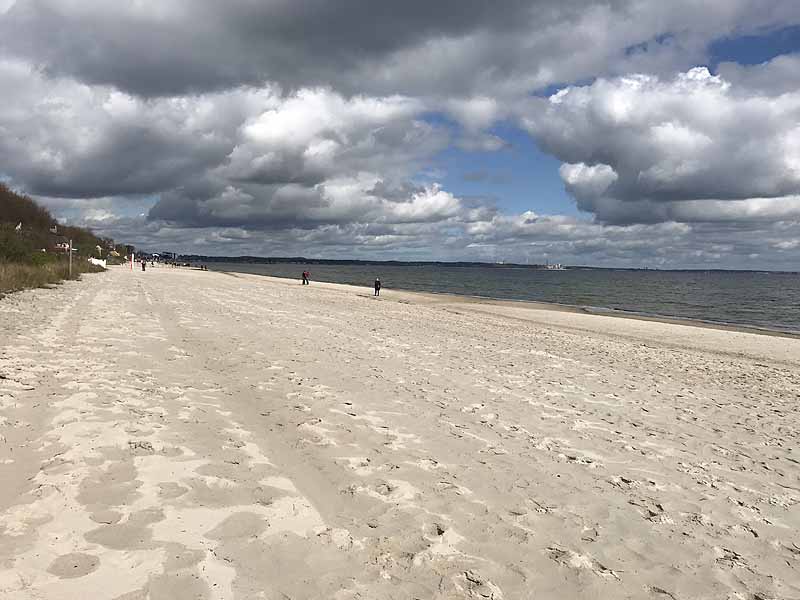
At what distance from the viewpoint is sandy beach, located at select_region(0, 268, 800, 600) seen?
3.53m

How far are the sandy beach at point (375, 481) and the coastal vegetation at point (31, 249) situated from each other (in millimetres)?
16150

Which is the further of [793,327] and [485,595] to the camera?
[793,327]

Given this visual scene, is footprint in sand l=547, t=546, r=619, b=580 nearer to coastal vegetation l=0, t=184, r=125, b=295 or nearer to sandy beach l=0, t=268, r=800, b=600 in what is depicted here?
sandy beach l=0, t=268, r=800, b=600

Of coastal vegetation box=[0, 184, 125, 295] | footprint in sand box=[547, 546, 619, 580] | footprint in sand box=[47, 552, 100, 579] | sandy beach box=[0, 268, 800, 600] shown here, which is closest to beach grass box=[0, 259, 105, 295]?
coastal vegetation box=[0, 184, 125, 295]

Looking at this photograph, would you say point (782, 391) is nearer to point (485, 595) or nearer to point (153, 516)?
point (485, 595)

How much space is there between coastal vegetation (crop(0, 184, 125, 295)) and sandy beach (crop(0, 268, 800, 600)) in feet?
53.0

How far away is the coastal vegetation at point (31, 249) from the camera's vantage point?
2455 cm

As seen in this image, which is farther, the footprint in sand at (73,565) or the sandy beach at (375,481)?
the sandy beach at (375,481)

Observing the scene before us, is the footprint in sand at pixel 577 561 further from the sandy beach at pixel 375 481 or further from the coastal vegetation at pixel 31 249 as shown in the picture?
the coastal vegetation at pixel 31 249

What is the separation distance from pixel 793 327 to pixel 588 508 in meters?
36.4

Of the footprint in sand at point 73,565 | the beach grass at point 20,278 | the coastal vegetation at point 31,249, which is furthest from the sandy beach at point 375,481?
the coastal vegetation at point 31,249

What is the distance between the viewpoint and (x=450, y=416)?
736 cm

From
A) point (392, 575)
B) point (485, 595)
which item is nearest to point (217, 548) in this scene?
point (392, 575)

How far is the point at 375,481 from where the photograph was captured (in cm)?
503
